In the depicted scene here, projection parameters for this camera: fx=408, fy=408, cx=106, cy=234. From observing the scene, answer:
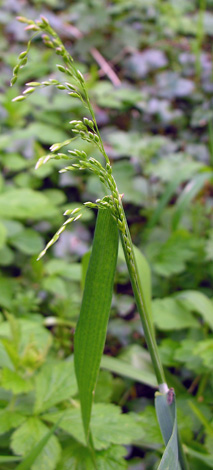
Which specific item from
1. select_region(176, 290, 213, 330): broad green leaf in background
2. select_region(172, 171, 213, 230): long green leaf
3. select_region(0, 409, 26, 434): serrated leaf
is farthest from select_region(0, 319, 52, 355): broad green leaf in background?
select_region(172, 171, 213, 230): long green leaf

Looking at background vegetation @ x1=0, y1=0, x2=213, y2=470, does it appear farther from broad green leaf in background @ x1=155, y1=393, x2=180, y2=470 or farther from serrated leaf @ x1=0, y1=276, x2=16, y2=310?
broad green leaf in background @ x1=155, y1=393, x2=180, y2=470

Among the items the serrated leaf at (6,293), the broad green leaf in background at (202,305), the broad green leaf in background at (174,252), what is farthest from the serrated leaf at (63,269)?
the broad green leaf in background at (202,305)

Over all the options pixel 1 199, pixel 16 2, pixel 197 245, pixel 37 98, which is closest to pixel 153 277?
pixel 197 245

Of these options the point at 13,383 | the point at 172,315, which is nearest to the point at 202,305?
the point at 172,315

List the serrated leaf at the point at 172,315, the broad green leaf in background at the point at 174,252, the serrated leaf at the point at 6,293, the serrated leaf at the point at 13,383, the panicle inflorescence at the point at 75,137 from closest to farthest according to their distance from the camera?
the panicle inflorescence at the point at 75,137, the serrated leaf at the point at 13,383, the serrated leaf at the point at 172,315, the serrated leaf at the point at 6,293, the broad green leaf in background at the point at 174,252

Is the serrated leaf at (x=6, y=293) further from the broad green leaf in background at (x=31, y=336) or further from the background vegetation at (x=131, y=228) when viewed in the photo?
the broad green leaf in background at (x=31, y=336)

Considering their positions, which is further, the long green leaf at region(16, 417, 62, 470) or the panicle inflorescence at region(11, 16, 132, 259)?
the long green leaf at region(16, 417, 62, 470)
